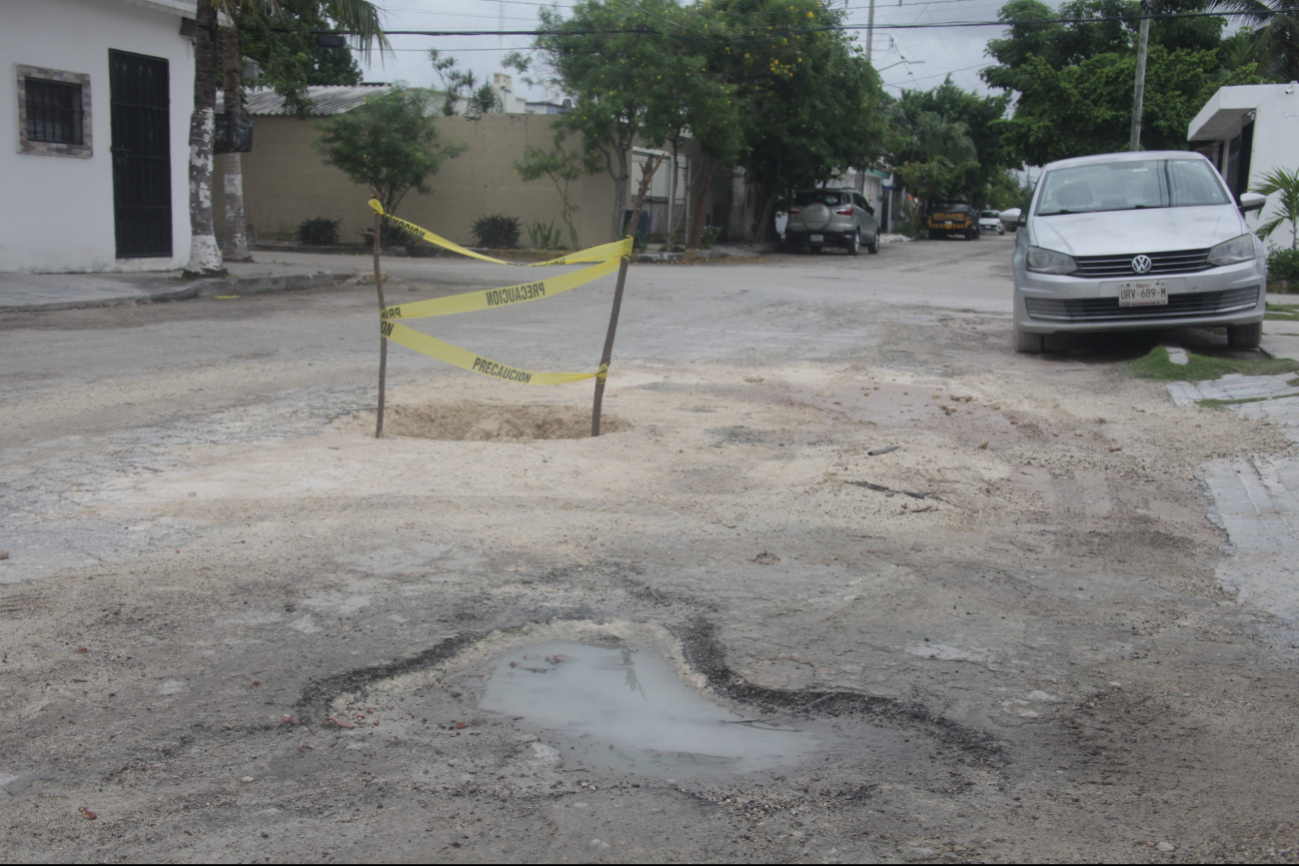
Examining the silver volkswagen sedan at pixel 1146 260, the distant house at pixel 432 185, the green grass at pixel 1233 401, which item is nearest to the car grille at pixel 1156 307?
the silver volkswagen sedan at pixel 1146 260

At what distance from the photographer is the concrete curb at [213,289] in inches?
466

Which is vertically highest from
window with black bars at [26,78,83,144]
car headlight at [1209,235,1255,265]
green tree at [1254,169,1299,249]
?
window with black bars at [26,78,83,144]

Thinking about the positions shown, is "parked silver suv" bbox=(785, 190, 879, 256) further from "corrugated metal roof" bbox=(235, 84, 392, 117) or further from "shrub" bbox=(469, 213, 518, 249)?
"corrugated metal roof" bbox=(235, 84, 392, 117)

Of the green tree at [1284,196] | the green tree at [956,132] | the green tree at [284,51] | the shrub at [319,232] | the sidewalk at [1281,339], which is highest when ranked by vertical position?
the green tree at [956,132]

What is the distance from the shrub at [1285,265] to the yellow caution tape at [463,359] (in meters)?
14.2

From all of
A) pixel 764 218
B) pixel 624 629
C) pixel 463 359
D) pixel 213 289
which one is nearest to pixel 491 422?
pixel 463 359

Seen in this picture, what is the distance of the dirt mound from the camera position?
629 cm

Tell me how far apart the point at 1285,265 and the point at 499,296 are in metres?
14.9

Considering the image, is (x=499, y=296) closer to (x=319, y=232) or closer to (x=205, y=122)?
(x=205, y=122)

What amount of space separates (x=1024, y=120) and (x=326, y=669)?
3239cm

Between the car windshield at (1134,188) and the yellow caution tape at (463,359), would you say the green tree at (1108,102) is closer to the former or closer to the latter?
the car windshield at (1134,188)

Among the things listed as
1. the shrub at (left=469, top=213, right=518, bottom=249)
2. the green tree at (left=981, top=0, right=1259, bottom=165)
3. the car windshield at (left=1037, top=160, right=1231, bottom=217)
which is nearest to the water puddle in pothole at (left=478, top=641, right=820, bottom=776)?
the car windshield at (left=1037, top=160, right=1231, bottom=217)

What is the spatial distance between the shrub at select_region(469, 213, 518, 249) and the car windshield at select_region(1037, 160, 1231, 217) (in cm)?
1801

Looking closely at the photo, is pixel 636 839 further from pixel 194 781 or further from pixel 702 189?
pixel 702 189
